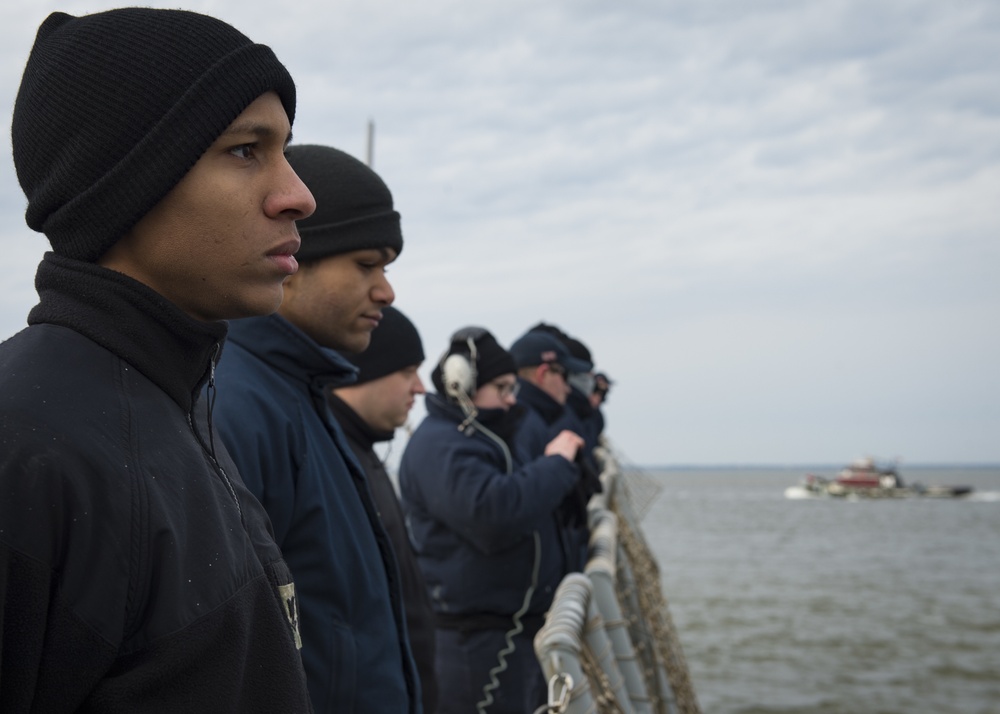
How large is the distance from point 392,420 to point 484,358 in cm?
122

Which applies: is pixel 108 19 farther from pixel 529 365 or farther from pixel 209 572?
pixel 529 365

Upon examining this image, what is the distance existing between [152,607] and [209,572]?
0.26 ft

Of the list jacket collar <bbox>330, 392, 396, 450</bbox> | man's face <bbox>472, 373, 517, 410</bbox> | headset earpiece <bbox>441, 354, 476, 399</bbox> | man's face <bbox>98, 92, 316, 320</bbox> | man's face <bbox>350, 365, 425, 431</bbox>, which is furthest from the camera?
man's face <bbox>472, 373, 517, 410</bbox>

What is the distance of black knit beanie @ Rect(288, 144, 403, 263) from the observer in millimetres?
2771

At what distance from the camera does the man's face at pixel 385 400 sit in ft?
12.1

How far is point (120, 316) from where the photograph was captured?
141cm

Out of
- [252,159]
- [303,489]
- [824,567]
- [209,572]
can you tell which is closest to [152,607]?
[209,572]

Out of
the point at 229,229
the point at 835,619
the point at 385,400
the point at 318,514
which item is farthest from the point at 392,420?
the point at 835,619

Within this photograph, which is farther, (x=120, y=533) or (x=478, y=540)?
(x=478, y=540)

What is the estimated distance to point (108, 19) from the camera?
1.51m

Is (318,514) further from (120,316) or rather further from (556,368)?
(556,368)

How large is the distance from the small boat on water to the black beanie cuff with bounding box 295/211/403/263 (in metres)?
111

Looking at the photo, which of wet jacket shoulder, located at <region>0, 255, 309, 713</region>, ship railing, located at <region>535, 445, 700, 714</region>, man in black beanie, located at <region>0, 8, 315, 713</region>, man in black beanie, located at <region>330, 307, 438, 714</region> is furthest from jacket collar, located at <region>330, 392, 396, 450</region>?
wet jacket shoulder, located at <region>0, 255, 309, 713</region>

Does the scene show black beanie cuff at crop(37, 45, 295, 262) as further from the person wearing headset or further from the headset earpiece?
the headset earpiece
